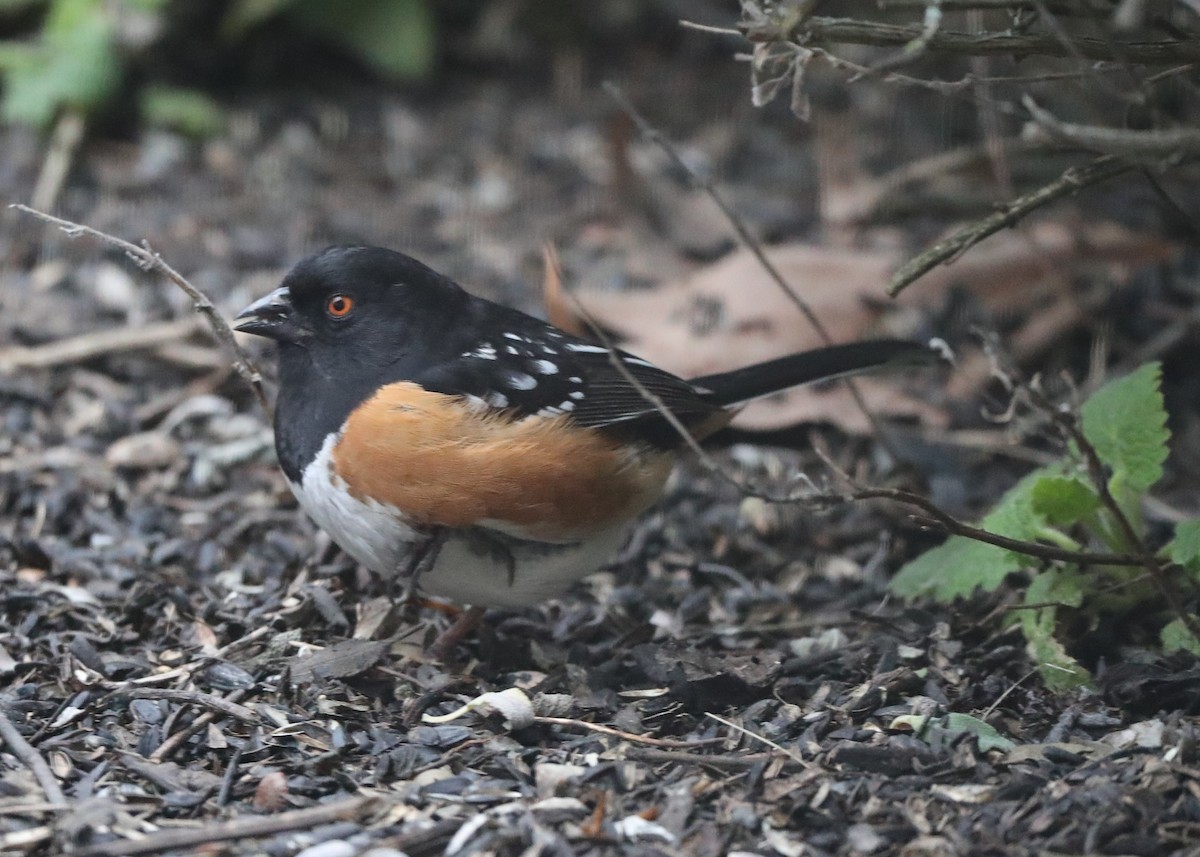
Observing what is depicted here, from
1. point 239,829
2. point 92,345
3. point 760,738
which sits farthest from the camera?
point 92,345

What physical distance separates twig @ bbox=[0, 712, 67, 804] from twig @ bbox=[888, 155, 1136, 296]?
1.55m

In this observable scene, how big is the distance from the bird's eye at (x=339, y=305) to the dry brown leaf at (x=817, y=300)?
1.07 metres

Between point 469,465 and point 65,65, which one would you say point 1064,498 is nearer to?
point 469,465

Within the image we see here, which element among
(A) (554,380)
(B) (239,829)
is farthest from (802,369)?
(B) (239,829)

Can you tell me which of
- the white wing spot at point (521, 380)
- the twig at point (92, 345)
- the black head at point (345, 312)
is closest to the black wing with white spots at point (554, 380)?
the white wing spot at point (521, 380)

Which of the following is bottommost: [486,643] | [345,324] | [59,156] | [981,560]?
[486,643]

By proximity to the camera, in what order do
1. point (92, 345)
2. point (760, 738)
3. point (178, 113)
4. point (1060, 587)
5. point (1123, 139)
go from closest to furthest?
point (1123, 139) → point (760, 738) → point (1060, 587) → point (92, 345) → point (178, 113)

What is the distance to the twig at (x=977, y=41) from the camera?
7.35ft

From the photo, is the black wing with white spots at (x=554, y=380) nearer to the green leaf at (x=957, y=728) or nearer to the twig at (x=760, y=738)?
the twig at (x=760, y=738)

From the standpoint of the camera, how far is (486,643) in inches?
112

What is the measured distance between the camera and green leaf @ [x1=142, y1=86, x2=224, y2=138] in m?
5.07

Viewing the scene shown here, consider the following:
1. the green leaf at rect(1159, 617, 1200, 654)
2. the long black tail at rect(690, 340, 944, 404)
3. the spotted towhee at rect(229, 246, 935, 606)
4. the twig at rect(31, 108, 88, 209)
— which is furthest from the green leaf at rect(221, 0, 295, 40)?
the green leaf at rect(1159, 617, 1200, 654)

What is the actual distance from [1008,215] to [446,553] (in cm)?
116

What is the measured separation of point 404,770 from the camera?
2350mm
